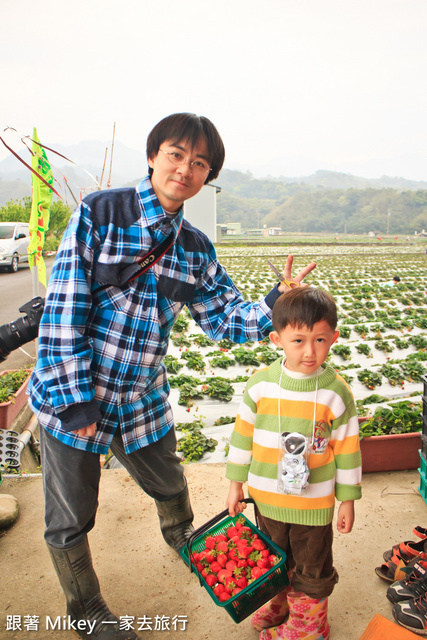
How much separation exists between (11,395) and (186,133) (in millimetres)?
3224

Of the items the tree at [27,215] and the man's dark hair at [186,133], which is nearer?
the man's dark hair at [186,133]

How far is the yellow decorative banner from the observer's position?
4.09m

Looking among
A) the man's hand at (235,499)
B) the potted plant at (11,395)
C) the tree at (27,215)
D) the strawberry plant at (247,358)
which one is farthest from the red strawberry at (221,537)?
the tree at (27,215)

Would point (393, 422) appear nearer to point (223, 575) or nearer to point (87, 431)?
point (223, 575)

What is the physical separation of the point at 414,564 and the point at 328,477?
2.53 ft

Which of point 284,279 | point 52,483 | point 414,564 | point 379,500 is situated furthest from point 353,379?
point 52,483

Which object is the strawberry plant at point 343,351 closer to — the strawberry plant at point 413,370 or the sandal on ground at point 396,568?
the strawberry plant at point 413,370

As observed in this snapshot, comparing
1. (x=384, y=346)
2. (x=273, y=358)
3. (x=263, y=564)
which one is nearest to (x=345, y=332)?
(x=384, y=346)

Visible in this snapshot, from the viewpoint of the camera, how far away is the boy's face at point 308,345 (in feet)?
4.75

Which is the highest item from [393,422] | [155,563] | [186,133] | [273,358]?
[186,133]

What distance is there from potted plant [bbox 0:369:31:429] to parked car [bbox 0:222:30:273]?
36.2 ft

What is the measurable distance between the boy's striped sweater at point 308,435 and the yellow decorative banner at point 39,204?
3.44m

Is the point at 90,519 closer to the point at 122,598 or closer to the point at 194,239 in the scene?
the point at 122,598

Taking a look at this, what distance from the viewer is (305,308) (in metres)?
1.42
